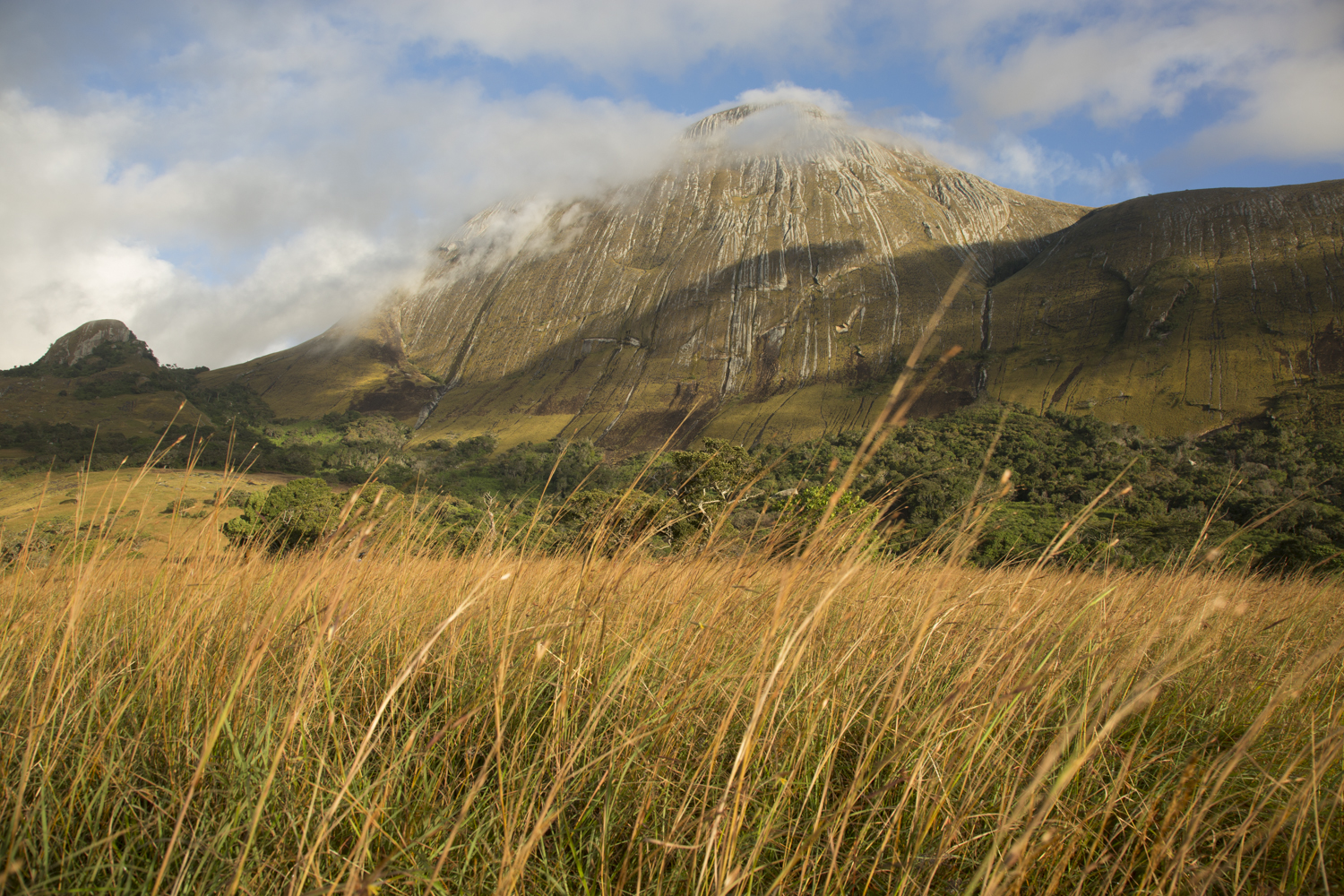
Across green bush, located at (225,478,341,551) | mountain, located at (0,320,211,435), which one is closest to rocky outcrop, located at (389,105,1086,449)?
mountain, located at (0,320,211,435)

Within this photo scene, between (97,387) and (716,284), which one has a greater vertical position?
(716,284)

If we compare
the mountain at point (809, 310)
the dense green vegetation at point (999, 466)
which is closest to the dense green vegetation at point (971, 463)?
the dense green vegetation at point (999, 466)

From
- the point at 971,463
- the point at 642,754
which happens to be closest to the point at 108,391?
the point at 971,463

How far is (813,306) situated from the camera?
4114 inches

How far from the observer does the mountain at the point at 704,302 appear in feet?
315

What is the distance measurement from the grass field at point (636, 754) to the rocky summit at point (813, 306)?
6886cm

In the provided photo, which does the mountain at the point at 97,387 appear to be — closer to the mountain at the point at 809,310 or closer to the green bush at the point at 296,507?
the mountain at the point at 809,310

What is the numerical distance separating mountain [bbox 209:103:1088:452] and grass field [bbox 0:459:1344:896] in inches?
3144

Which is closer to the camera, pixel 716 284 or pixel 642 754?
pixel 642 754

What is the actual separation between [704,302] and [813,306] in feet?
63.6

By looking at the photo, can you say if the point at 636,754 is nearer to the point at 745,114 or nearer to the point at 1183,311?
the point at 1183,311

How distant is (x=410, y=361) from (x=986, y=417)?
112880 millimetres

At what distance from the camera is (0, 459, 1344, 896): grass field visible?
1069 millimetres

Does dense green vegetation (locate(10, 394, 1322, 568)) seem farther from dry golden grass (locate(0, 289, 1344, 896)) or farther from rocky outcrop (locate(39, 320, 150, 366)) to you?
rocky outcrop (locate(39, 320, 150, 366))
